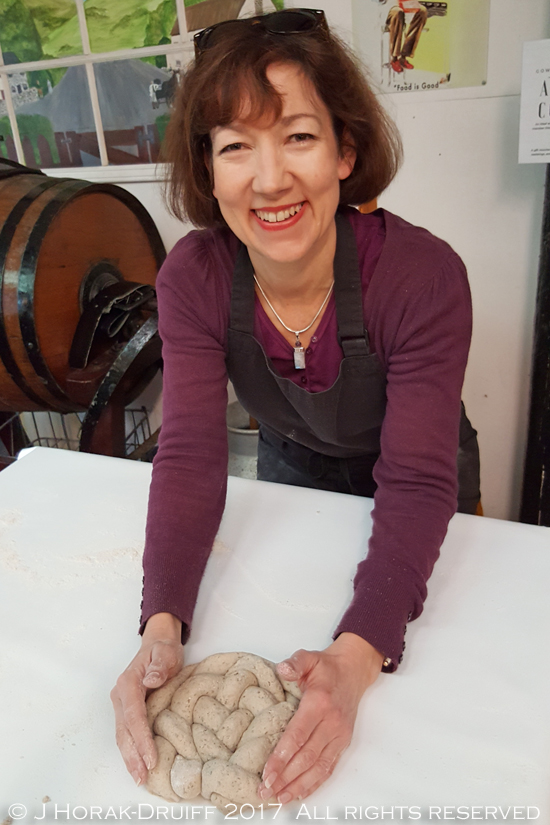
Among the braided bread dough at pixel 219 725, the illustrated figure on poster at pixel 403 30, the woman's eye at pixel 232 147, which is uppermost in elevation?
the illustrated figure on poster at pixel 403 30

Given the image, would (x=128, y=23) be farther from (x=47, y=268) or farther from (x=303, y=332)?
(x=303, y=332)

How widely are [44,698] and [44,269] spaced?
1062 mm

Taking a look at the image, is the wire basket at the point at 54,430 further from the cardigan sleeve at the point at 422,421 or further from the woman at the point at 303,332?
the cardigan sleeve at the point at 422,421

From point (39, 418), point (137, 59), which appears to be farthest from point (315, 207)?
point (39, 418)

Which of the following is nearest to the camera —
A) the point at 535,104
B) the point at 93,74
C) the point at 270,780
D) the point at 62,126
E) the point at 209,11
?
the point at 270,780

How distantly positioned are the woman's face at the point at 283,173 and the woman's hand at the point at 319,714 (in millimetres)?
→ 549

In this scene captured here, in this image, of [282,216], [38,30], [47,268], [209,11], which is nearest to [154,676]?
[282,216]

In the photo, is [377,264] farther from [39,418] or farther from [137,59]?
[39,418]

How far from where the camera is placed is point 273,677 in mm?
753

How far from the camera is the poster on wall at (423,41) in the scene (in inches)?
58.0

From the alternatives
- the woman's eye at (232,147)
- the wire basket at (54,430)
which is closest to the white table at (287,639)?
the woman's eye at (232,147)

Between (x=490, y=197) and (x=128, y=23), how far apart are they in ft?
3.88

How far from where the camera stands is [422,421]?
874 millimetres

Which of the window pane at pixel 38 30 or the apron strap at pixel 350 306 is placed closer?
the apron strap at pixel 350 306
